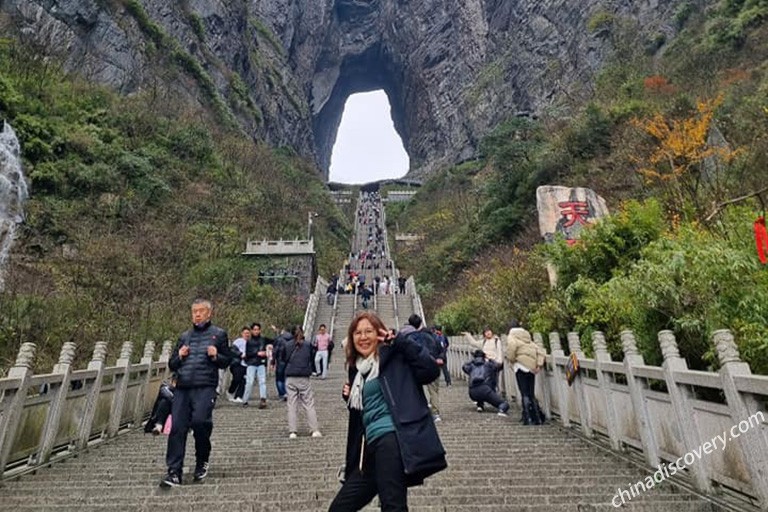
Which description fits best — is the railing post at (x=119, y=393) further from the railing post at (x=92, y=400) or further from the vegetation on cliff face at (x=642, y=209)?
the vegetation on cliff face at (x=642, y=209)

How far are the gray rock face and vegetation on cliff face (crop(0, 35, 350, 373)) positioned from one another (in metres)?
4.58

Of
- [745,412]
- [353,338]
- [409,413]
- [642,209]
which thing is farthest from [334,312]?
[409,413]

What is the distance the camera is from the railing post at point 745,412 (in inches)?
112

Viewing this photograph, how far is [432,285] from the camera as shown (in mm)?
28422

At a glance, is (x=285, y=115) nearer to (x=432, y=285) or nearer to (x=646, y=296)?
(x=432, y=285)

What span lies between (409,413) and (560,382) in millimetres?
4822

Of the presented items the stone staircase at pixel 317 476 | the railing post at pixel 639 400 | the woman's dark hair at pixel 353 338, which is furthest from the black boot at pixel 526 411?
the woman's dark hair at pixel 353 338

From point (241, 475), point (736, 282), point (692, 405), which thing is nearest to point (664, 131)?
point (736, 282)

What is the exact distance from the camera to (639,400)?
432 cm

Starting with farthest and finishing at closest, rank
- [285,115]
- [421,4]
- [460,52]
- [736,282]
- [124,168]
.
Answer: [421,4], [460,52], [285,115], [124,168], [736,282]

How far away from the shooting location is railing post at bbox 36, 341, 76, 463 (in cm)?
498

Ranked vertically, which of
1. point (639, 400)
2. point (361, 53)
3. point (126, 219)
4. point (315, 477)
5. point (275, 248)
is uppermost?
point (361, 53)

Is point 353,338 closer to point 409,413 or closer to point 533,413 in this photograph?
point 409,413

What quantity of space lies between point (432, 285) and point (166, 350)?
20.6 meters
